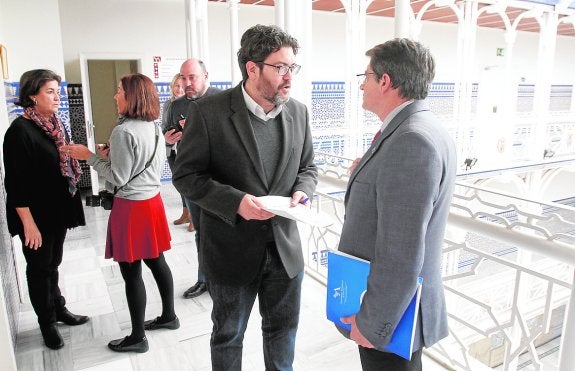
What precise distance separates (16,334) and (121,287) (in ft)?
2.85

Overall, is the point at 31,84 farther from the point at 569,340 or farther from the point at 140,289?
the point at 569,340

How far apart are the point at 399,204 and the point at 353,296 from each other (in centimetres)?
36

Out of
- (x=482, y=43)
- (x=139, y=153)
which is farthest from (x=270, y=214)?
(x=482, y=43)

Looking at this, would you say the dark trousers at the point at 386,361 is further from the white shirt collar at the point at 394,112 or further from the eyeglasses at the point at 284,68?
the eyeglasses at the point at 284,68

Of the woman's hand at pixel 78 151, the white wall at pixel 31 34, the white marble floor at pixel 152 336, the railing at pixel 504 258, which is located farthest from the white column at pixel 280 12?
the white wall at pixel 31 34

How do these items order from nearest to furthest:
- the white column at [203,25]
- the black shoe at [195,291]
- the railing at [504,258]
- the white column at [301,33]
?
the railing at [504,258] < the white column at [301,33] < the black shoe at [195,291] < the white column at [203,25]

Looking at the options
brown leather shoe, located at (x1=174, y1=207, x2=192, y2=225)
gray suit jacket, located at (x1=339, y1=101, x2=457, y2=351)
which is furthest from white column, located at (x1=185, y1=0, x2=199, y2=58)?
gray suit jacket, located at (x1=339, y1=101, x2=457, y2=351)

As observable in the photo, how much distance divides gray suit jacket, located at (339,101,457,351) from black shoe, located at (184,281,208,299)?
87.6 inches

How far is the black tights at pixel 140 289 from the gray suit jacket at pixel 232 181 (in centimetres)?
84

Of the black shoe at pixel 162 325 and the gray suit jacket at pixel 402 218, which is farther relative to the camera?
the black shoe at pixel 162 325

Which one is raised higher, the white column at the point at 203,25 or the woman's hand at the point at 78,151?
the white column at the point at 203,25

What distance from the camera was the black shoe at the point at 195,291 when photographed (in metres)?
3.23

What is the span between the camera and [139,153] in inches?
89.2

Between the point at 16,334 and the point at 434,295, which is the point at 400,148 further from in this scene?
the point at 16,334
